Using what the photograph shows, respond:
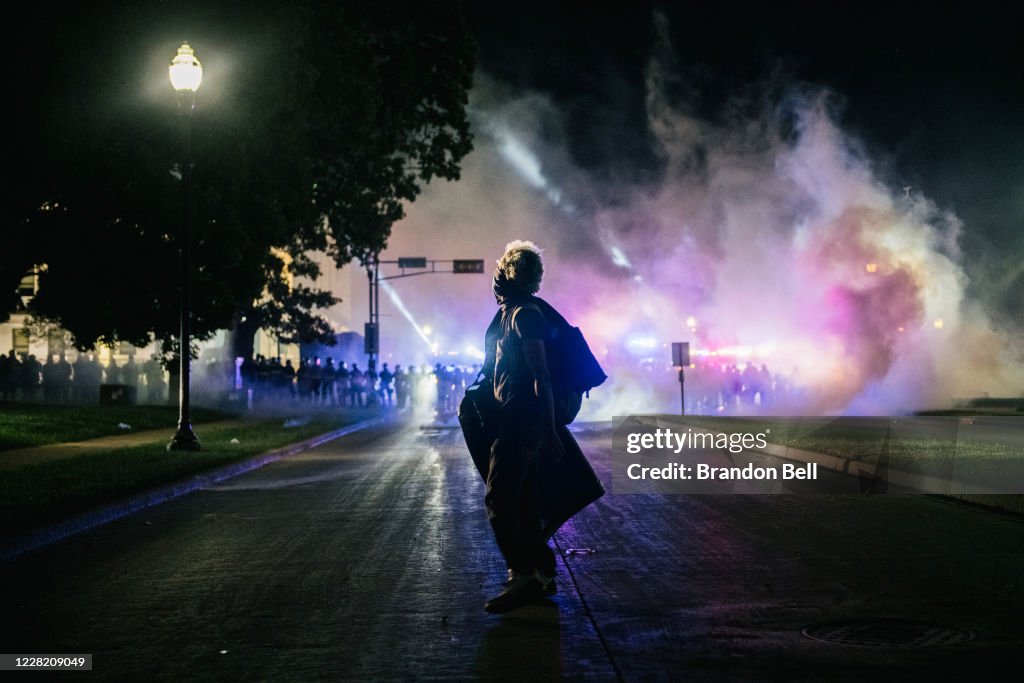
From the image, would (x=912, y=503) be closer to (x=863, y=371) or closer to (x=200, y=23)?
(x=200, y=23)

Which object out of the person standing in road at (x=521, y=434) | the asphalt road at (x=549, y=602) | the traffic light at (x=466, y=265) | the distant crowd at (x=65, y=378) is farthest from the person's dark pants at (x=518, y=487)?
the traffic light at (x=466, y=265)

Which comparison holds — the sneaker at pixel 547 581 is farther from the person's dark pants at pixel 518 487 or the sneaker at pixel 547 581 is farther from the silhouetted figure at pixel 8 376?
the silhouetted figure at pixel 8 376

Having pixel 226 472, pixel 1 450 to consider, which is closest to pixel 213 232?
pixel 1 450

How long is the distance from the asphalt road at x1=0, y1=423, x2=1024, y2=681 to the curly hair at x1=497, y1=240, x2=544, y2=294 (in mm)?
1841

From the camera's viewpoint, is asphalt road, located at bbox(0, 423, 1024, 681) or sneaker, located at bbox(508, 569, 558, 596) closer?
asphalt road, located at bbox(0, 423, 1024, 681)

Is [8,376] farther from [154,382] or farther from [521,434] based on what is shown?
[521,434]

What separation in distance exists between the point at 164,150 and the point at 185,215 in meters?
3.92

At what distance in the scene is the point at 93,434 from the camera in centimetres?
2442

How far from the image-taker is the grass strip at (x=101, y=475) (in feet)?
36.3

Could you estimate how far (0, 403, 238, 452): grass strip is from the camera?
2208 cm

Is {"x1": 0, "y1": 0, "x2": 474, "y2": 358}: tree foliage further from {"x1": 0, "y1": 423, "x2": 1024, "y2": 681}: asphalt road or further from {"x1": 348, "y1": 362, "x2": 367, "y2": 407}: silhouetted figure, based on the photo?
{"x1": 348, "y1": 362, "x2": 367, "y2": 407}: silhouetted figure

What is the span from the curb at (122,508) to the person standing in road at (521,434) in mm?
4703

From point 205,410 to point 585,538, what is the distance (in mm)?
28498

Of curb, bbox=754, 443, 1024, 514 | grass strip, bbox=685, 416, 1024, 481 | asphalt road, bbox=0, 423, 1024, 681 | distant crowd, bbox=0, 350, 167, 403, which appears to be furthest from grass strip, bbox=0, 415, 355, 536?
distant crowd, bbox=0, 350, 167, 403
